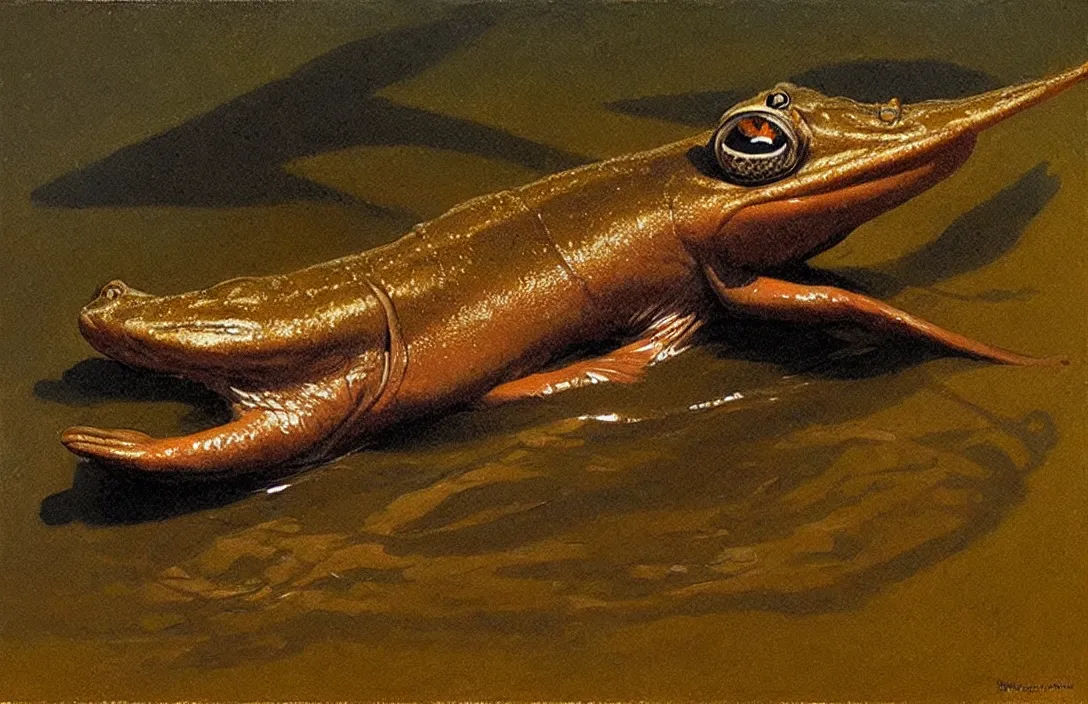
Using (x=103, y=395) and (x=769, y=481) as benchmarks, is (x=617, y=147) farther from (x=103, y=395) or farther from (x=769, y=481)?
(x=103, y=395)

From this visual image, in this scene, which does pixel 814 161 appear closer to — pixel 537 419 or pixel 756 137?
pixel 756 137

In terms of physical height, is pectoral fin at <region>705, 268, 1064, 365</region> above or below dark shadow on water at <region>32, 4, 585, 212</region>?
below

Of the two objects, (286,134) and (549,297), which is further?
(286,134)

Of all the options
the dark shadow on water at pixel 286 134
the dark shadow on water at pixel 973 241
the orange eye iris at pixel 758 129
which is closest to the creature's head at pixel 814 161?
the orange eye iris at pixel 758 129

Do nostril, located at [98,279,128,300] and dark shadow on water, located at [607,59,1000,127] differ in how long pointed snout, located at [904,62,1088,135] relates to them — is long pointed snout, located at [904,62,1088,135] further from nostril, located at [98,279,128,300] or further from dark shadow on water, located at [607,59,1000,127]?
nostril, located at [98,279,128,300]

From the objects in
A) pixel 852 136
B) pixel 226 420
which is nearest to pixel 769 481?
pixel 852 136

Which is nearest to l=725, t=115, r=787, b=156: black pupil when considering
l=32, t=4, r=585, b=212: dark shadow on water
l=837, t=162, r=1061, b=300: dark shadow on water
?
l=837, t=162, r=1061, b=300: dark shadow on water

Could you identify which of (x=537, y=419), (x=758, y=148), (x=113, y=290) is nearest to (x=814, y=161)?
(x=758, y=148)

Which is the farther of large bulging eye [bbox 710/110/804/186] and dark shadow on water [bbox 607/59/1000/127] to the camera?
dark shadow on water [bbox 607/59/1000/127]
